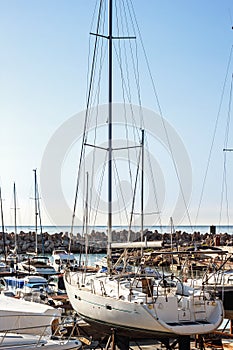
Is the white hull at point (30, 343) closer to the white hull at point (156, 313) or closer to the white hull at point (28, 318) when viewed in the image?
the white hull at point (28, 318)

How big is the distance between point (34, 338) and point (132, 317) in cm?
353

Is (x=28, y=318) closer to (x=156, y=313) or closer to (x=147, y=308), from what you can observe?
(x=147, y=308)

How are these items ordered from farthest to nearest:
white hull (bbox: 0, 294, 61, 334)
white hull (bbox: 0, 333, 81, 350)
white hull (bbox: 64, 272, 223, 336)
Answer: white hull (bbox: 64, 272, 223, 336) → white hull (bbox: 0, 294, 61, 334) → white hull (bbox: 0, 333, 81, 350)

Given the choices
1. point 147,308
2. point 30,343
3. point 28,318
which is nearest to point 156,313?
point 147,308

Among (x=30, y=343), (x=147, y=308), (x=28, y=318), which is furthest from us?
(x=147, y=308)

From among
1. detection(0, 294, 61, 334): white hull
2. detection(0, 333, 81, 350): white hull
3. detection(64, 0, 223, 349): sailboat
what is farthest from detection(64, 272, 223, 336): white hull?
detection(0, 333, 81, 350): white hull

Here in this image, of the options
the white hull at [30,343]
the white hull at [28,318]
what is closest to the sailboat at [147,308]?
the white hull at [28,318]

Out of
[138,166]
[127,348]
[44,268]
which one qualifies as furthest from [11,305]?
[44,268]

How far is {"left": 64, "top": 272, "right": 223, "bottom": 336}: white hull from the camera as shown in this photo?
647 inches

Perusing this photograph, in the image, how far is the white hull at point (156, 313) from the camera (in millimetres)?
16438

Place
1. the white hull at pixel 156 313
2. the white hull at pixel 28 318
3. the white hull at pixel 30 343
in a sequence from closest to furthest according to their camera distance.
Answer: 1. the white hull at pixel 30 343
2. the white hull at pixel 28 318
3. the white hull at pixel 156 313

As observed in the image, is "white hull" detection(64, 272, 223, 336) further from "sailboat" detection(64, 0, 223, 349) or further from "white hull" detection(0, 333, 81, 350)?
"white hull" detection(0, 333, 81, 350)

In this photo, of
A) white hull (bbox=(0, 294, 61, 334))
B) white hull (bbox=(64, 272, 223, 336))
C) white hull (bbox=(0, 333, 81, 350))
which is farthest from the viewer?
white hull (bbox=(64, 272, 223, 336))

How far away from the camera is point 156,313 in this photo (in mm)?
16531
